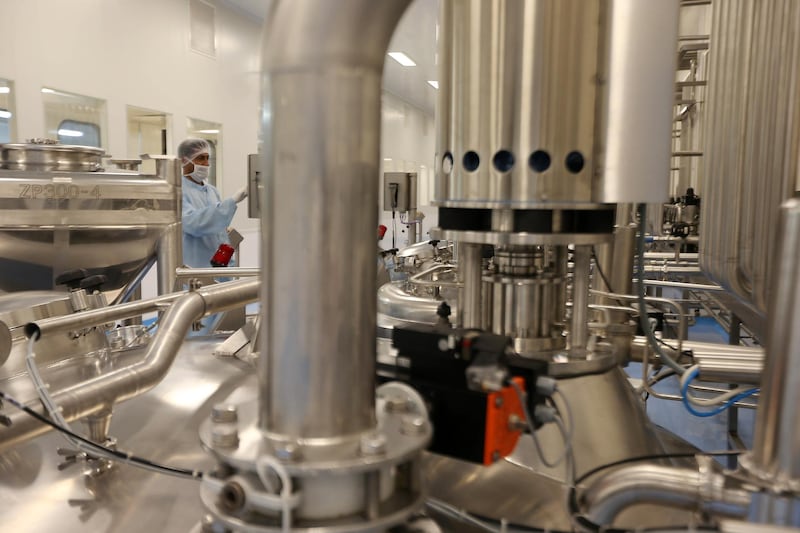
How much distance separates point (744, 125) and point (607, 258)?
20.9 inches

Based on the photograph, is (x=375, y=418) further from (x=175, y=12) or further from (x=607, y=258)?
(x=175, y=12)

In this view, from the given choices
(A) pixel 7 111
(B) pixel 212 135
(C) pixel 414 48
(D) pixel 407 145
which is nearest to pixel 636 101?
(A) pixel 7 111

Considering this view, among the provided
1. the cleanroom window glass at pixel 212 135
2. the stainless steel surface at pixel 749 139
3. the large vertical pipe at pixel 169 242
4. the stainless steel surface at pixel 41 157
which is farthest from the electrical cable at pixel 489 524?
the cleanroom window glass at pixel 212 135

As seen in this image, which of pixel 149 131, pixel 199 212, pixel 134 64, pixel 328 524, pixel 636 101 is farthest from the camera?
pixel 149 131

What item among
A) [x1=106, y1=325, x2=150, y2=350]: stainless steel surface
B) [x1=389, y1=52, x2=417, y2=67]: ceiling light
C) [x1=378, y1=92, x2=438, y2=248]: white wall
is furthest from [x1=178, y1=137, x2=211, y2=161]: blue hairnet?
[x1=378, y1=92, x2=438, y2=248]: white wall

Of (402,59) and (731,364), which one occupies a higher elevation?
(402,59)

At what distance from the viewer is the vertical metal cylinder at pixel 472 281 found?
0.83m

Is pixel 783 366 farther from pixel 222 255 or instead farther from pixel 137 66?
pixel 137 66

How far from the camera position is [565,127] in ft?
2.36

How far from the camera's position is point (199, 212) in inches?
113

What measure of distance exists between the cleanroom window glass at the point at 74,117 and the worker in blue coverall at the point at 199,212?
90cm

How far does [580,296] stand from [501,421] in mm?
336

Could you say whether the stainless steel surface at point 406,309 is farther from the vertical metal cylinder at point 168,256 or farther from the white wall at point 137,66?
the white wall at point 137,66

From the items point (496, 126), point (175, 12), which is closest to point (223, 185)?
point (175, 12)
